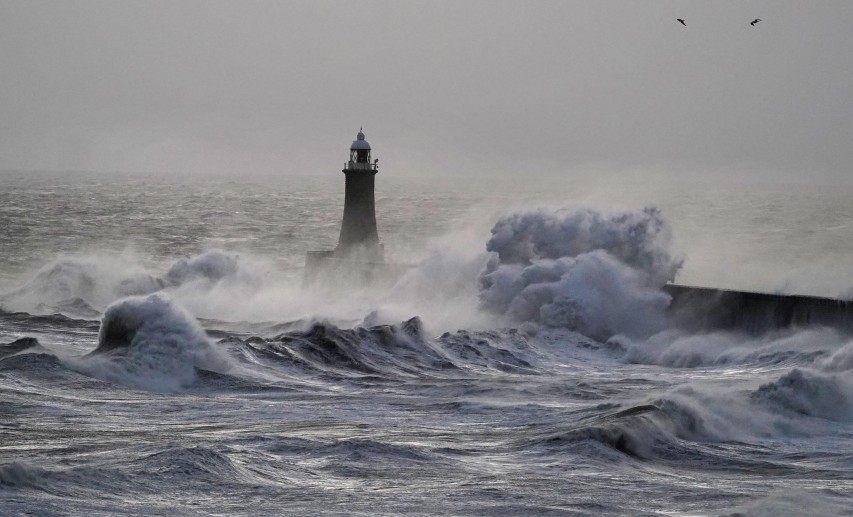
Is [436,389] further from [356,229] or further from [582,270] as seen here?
[356,229]

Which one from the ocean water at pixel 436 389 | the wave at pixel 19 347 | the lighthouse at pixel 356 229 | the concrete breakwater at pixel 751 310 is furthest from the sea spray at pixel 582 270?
the wave at pixel 19 347

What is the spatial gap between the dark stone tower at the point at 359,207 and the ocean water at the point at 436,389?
1652 mm

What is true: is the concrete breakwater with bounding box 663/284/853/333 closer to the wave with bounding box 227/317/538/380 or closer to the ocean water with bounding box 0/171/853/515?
the ocean water with bounding box 0/171/853/515

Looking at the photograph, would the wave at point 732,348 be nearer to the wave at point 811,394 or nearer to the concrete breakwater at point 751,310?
the concrete breakwater at point 751,310

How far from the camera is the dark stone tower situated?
29688 millimetres

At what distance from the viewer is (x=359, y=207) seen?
29.8 meters

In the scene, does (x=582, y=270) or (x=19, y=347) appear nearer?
(x=19, y=347)

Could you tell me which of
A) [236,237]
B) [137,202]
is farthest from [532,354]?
[137,202]

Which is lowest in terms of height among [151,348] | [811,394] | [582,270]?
[151,348]

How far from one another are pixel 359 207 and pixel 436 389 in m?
13.8

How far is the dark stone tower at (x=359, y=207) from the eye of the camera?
97.4 ft

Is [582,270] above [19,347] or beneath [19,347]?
above

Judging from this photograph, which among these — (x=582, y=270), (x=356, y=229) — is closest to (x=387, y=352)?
(x=582, y=270)

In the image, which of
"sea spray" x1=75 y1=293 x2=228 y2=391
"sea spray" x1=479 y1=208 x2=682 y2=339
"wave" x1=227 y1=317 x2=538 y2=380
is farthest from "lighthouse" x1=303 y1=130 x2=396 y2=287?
"sea spray" x1=75 y1=293 x2=228 y2=391
